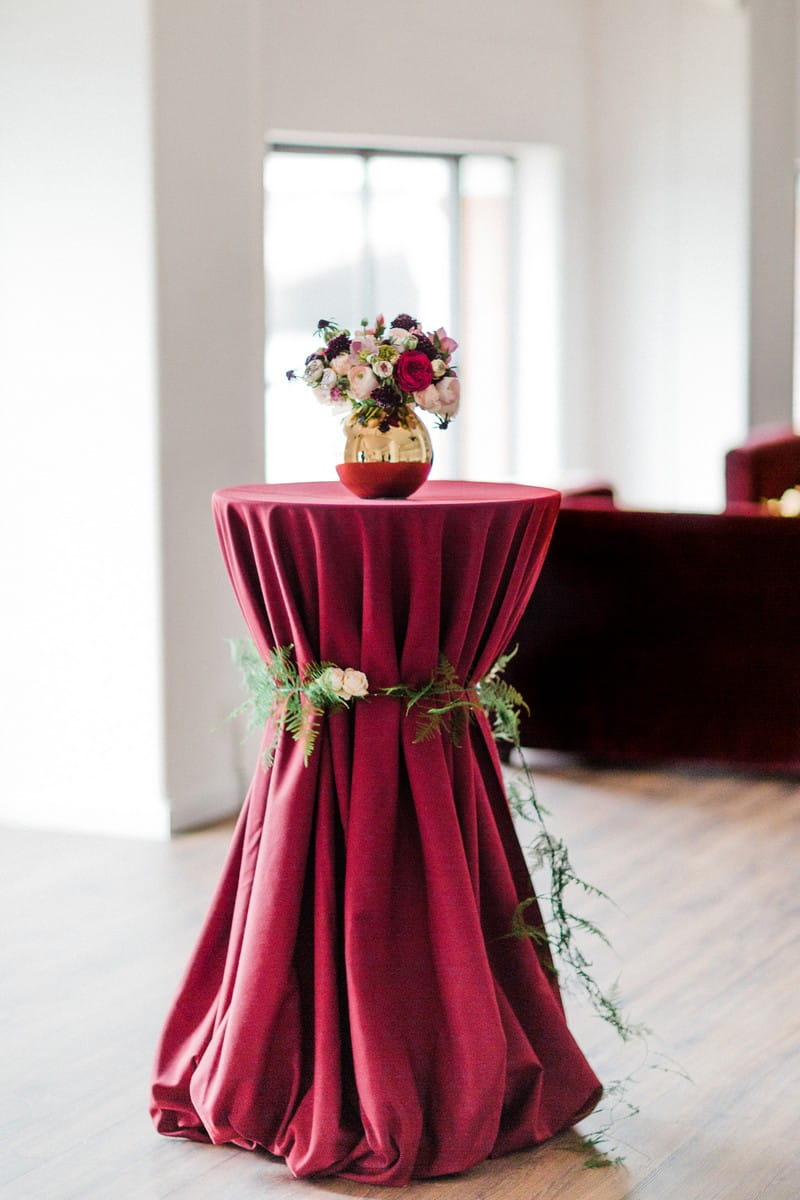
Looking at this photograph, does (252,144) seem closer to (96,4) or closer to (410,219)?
(96,4)

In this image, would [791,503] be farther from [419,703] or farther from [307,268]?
[419,703]

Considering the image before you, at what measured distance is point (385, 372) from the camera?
9.64 feet

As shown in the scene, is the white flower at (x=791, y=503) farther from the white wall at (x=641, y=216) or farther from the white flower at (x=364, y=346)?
the white flower at (x=364, y=346)

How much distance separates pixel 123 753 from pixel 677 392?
4.90 metres

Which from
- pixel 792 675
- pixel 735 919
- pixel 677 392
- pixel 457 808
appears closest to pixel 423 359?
pixel 457 808

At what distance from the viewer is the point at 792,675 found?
5.41 metres

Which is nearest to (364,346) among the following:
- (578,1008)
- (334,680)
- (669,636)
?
(334,680)

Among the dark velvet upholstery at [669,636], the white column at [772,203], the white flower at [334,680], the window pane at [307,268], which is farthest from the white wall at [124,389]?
the white column at [772,203]

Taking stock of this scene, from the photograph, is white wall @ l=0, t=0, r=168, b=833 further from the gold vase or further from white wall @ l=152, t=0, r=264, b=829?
the gold vase

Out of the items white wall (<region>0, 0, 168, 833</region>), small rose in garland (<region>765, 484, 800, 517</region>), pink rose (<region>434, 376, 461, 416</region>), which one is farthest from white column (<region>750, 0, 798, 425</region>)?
pink rose (<region>434, 376, 461, 416</region>)

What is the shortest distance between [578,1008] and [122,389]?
2.42 metres

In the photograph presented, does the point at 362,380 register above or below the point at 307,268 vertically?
below

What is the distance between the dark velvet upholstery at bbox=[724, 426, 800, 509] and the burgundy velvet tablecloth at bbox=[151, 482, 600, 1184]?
3482mm

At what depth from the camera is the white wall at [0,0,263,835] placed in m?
4.75
